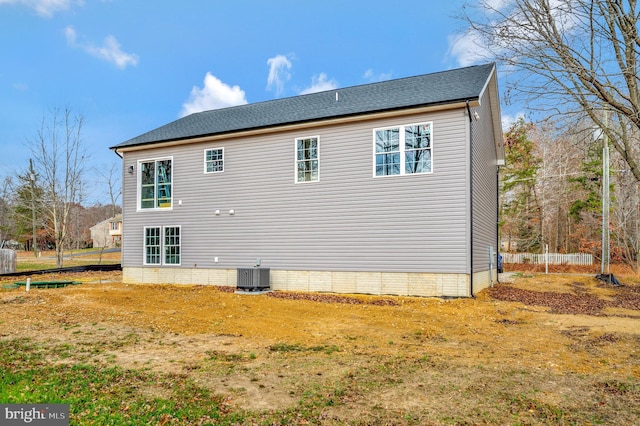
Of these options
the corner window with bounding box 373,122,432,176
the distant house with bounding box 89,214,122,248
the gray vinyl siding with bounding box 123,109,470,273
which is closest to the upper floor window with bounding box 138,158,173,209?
the gray vinyl siding with bounding box 123,109,470,273

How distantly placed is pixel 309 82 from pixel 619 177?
20341 mm

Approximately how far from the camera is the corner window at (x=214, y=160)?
1390 centimetres

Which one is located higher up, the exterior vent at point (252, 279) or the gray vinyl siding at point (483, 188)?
the gray vinyl siding at point (483, 188)

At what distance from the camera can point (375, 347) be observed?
6027 mm

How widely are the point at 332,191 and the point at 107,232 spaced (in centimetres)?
5941

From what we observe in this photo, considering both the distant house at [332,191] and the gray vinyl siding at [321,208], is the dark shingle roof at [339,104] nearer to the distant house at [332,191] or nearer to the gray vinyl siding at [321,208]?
the distant house at [332,191]

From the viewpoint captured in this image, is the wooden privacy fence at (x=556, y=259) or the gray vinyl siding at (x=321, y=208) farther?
the wooden privacy fence at (x=556, y=259)

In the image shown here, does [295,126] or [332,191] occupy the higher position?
[295,126]

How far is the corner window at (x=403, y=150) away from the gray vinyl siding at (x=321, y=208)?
0.19m

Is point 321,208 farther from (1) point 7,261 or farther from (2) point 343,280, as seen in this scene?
(1) point 7,261

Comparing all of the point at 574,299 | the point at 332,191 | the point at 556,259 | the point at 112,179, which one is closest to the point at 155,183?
the point at 332,191

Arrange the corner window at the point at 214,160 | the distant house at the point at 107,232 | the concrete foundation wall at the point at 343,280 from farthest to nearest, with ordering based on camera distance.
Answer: the distant house at the point at 107,232
the corner window at the point at 214,160
the concrete foundation wall at the point at 343,280

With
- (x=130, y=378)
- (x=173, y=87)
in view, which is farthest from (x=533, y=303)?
(x=173, y=87)

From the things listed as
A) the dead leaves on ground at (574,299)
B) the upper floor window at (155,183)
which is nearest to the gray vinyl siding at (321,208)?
the upper floor window at (155,183)
